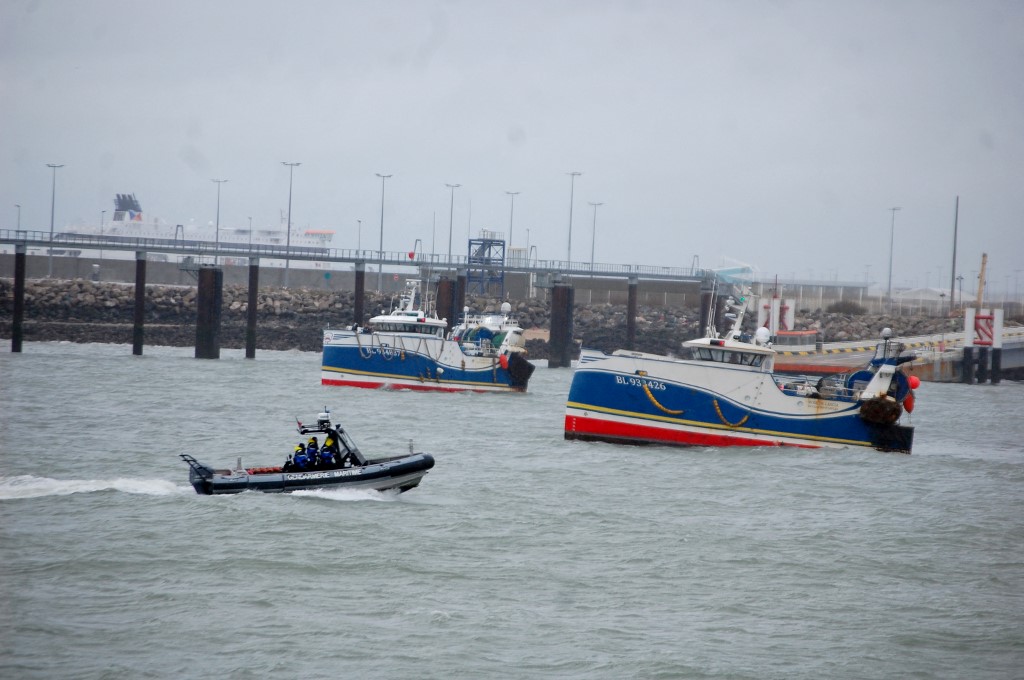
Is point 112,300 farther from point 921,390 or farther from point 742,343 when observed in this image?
point 742,343

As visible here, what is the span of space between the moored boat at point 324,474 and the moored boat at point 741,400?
27.6 feet

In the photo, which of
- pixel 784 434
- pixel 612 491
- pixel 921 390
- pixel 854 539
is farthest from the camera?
pixel 921 390

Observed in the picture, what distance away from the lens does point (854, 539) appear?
22203 millimetres

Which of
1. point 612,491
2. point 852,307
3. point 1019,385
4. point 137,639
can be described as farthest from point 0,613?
point 852,307

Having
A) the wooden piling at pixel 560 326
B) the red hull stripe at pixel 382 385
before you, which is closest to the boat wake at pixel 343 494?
the red hull stripe at pixel 382 385

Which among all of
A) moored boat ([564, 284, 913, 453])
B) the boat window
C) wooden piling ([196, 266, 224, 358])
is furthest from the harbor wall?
the boat window

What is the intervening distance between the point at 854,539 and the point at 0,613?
49.5 feet

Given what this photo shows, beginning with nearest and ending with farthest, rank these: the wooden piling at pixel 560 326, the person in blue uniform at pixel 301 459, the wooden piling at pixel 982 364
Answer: the person in blue uniform at pixel 301 459 → the wooden piling at pixel 560 326 → the wooden piling at pixel 982 364

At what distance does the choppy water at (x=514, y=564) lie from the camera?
A: 14898 millimetres

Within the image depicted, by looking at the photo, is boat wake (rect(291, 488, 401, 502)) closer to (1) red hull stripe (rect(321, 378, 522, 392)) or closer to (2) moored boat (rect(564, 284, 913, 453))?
(2) moored boat (rect(564, 284, 913, 453))

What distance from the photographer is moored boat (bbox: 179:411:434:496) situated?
74.2ft

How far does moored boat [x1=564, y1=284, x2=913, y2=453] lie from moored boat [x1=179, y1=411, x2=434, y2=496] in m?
8.42

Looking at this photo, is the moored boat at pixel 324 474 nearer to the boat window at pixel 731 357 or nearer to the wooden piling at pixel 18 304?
the boat window at pixel 731 357

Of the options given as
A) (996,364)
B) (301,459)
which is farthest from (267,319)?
(301,459)
